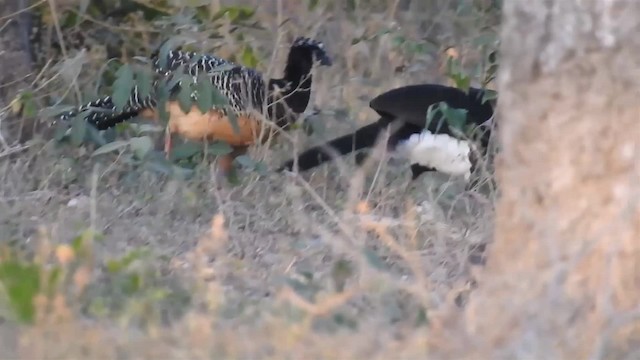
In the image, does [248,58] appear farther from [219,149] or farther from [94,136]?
[94,136]

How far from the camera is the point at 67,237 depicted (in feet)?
11.6

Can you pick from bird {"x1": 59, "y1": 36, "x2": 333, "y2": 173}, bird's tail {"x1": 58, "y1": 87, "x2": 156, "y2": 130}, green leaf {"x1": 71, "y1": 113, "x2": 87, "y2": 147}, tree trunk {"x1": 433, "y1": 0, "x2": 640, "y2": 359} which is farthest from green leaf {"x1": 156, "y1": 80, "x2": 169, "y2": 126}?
tree trunk {"x1": 433, "y1": 0, "x2": 640, "y2": 359}

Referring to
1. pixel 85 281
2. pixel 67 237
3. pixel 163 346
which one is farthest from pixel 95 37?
pixel 163 346

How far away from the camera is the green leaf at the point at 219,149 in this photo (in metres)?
4.65

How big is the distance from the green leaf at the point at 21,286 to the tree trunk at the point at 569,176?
3.20 ft

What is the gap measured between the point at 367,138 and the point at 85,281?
276 centimetres

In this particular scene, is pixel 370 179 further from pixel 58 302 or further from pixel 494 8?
pixel 58 302

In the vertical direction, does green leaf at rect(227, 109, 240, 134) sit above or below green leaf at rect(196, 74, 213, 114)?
below

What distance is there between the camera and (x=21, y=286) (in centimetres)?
262

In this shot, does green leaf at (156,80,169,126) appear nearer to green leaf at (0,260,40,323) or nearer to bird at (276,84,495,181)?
bird at (276,84,495,181)

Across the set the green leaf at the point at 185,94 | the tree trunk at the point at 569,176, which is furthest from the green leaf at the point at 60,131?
the tree trunk at the point at 569,176

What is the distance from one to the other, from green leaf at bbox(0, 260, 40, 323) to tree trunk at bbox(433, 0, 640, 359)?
0.97 meters

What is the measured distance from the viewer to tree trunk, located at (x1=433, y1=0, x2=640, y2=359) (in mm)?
2523

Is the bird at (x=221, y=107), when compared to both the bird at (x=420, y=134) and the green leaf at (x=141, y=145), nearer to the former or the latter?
the bird at (x=420, y=134)
